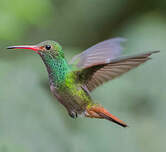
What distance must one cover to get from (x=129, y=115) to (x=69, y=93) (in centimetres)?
226

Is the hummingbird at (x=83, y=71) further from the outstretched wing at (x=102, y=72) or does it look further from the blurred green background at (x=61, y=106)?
the blurred green background at (x=61, y=106)

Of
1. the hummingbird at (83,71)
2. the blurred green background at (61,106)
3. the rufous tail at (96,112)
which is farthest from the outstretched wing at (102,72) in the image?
the blurred green background at (61,106)

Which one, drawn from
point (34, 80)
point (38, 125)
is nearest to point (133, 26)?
point (34, 80)

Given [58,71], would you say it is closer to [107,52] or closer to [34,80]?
[107,52]

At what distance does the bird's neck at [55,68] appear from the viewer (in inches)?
81.6

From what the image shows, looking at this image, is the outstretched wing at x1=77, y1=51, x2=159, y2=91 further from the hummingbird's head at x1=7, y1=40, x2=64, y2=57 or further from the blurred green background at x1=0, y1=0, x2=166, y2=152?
the blurred green background at x1=0, y1=0, x2=166, y2=152

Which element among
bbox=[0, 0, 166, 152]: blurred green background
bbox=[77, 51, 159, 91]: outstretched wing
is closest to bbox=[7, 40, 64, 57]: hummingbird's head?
bbox=[77, 51, 159, 91]: outstretched wing

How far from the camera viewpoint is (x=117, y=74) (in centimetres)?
234

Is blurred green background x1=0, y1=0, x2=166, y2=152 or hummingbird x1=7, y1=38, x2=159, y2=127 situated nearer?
hummingbird x1=7, y1=38, x2=159, y2=127

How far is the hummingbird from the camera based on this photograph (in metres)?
2.08

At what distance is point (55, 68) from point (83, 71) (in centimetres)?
25

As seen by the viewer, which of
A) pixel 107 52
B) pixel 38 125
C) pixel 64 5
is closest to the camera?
pixel 107 52

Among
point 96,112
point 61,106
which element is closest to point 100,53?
→ point 96,112

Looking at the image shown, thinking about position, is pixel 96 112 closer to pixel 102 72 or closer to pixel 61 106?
pixel 102 72
